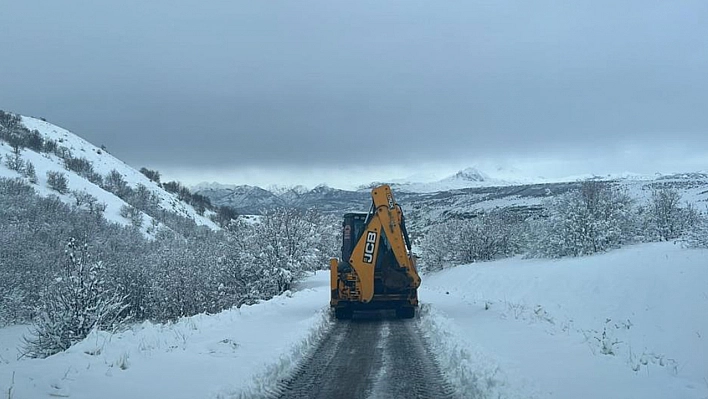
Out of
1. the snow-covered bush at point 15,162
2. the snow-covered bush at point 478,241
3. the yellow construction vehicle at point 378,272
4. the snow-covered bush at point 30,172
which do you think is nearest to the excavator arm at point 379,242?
the yellow construction vehicle at point 378,272

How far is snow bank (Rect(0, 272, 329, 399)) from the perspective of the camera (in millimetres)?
7312

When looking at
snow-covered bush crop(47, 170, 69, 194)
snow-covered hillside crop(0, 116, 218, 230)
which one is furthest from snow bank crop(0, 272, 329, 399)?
snow-covered bush crop(47, 170, 69, 194)

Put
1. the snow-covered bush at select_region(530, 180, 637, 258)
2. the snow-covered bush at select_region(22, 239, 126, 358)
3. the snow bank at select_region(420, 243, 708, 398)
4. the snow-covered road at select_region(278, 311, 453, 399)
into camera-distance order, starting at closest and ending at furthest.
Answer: the snow bank at select_region(420, 243, 708, 398) < the snow-covered road at select_region(278, 311, 453, 399) < the snow-covered bush at select_region(22, 239, 126, 358) < the snow-covered bush at select_region(530, 180, 637, 258)

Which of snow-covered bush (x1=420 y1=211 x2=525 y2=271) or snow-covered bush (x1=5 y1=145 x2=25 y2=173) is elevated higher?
snow-covered bush (x1=5 y1=145 x2=25 y2=173)

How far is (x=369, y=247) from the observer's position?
17766 millimetres

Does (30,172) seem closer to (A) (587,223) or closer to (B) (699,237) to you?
(A) (587,223)

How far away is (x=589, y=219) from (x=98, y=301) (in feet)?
100

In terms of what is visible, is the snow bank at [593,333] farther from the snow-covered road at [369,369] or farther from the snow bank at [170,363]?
the snow bank at [170,363]

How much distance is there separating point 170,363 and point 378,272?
9.72m

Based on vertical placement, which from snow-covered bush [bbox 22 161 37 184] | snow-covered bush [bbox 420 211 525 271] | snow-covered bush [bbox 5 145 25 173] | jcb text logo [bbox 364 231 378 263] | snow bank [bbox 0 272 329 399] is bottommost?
snow-covered bush [bbox 420 211 525 271]

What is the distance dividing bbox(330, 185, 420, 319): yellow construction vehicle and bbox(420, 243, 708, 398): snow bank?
3.82 feet

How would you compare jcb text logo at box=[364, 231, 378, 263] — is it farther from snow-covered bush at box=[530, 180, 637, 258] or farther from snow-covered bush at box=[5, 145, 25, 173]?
snow-covered bush at box=[5, 145, 25, 173]

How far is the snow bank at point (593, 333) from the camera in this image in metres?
8.22

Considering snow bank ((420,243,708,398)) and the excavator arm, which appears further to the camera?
the excavator arm
